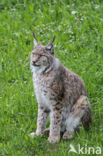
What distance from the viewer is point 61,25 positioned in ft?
32.2

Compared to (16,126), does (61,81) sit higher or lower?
higher

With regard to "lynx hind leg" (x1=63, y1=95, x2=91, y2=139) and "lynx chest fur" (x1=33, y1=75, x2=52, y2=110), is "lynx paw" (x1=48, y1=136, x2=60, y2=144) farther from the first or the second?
"lynx chest fur" (x1=33, y1=75, x2=52, y2=110)

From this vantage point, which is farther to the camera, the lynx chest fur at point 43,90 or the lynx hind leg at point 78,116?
the lynx hind leg at point 78,116

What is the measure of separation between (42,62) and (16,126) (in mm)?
1201

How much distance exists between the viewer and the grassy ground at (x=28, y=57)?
6348 millimetres

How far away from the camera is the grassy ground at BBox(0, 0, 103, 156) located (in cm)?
635

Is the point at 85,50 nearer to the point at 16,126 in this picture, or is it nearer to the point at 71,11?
the point at 71,11

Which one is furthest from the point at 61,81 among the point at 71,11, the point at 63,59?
the point at 71,11

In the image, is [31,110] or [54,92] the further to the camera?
[31,110]

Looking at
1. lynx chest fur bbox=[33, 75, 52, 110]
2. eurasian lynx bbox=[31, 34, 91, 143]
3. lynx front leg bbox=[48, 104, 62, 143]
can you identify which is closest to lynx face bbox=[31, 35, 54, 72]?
eurasian lynx bbox=[31, 34, 91, 143]

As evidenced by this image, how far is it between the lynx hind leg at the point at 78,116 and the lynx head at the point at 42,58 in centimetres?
74

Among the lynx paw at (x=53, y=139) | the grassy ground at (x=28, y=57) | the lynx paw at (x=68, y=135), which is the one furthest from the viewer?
the lynx paw at (x=68, y=135)

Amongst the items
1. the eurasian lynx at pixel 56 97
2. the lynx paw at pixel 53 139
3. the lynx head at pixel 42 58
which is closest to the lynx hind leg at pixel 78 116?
the eurasian lynx at pixel 56 97

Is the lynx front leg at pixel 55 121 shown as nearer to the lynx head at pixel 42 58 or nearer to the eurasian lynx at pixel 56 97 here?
the eurasian lynx at pixel 56 97
